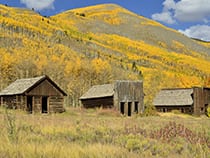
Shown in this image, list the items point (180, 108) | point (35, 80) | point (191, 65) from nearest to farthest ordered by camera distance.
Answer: point (35, 80)
point (180, 108)
point (191, 65)

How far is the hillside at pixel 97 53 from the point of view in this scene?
68938 mm

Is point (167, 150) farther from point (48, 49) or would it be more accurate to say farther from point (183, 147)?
point (48, 49)

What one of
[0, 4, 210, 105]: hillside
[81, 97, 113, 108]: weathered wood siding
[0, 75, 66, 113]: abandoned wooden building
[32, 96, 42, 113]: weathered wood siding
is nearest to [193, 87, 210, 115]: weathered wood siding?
[81, 97, 113, 108]: weathered wood siding

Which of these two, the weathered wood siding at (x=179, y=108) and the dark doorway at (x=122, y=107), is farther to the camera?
the weathered wood siding at (x=179, y=108)

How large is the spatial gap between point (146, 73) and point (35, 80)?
7089 centimetres

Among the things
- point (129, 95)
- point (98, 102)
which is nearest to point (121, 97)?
point (129, 95)

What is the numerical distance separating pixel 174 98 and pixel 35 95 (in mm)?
29029

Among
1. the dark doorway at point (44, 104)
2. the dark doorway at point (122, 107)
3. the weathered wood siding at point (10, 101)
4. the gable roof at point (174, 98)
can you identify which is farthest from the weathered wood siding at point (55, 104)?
the gable roof at point (174, 98)

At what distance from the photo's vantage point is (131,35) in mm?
176000

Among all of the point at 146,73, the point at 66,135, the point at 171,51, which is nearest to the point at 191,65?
the point at 171,51

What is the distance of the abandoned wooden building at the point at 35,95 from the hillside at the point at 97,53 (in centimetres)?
1829

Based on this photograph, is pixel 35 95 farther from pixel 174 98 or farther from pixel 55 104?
pixel 174 98

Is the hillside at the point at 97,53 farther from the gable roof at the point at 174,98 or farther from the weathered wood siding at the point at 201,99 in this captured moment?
the weathered wood siding at the point at 201,99

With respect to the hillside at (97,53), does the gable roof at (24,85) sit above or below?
below
